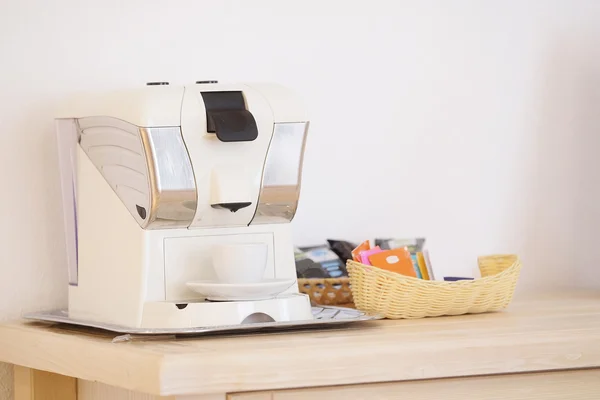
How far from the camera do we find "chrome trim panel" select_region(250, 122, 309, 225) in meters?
1.24

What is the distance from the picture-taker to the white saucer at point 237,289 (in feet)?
3.78

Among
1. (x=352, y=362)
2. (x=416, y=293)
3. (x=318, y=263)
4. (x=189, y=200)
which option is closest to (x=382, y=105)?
(x=318, y=263)

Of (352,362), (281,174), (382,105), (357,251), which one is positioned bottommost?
(352,362)

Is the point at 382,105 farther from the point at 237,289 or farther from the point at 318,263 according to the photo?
the point at 237,289

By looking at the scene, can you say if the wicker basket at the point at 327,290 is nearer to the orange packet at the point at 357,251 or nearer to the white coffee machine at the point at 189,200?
the orange packet at the point at 357,251

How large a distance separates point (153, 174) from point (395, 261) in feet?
1.43

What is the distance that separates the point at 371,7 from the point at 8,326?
88 cm

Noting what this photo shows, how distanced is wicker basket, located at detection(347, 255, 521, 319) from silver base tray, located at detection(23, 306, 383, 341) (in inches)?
1.5

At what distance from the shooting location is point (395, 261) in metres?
1.41

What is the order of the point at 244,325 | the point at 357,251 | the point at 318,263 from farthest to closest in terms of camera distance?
the point at 318,263, the point at 357,251, the point at 244,325

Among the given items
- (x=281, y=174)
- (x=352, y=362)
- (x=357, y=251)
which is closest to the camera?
(x=352, y=362)

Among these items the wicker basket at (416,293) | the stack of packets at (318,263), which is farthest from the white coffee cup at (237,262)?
the stack of packets at (318,263)

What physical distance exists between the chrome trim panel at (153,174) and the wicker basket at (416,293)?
11.6 inches

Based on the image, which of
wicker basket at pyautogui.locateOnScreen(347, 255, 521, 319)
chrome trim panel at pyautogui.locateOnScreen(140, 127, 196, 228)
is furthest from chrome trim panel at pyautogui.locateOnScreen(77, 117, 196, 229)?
wicker basket at pyautogui.locateOnScreen(347, 255, 521, 319)
